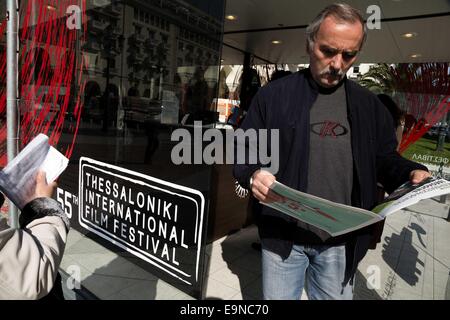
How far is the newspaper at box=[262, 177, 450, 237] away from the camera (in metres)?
0.98

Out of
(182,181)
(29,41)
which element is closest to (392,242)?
(182,181)

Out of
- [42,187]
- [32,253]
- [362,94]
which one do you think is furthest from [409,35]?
[32,253]

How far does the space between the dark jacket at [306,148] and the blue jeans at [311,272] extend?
0.04 metres

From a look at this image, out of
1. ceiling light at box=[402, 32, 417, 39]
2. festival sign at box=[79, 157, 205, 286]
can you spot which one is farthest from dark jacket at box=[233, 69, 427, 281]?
ceiling light at box=[402, 32, 417, 39]

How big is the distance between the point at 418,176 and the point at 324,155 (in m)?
0.34

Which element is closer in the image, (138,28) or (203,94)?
(203,94)

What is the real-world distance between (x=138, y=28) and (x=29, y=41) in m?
1.16

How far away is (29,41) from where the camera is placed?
284 cm

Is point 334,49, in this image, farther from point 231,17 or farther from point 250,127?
point 231,17

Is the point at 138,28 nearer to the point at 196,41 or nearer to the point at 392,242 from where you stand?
the point at 196,41

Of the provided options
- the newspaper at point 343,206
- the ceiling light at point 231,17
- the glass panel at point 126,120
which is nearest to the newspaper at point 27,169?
the newspaper at point 343,206

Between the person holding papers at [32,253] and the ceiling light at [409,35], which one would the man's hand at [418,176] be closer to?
the person holding papers at [32,253]

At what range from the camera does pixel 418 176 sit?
1147 millimetres

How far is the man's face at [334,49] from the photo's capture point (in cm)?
120
